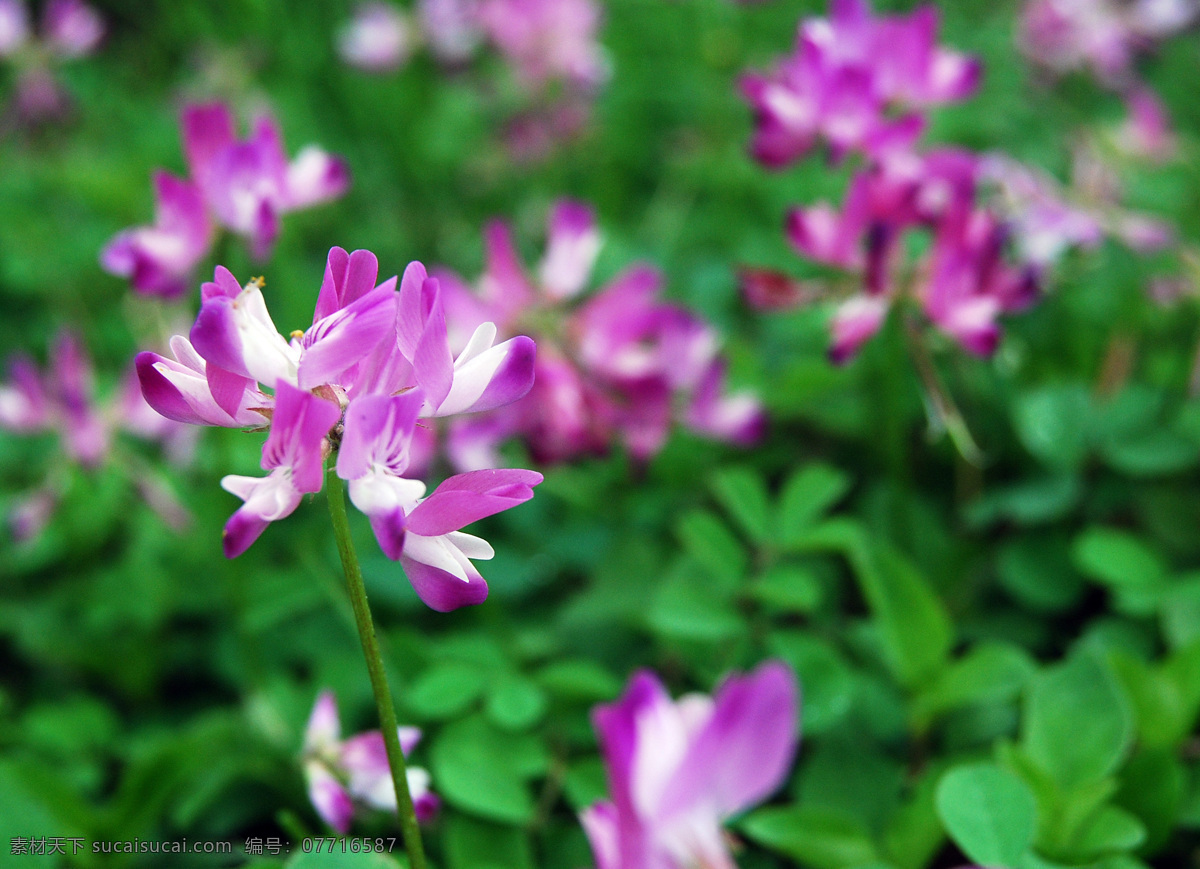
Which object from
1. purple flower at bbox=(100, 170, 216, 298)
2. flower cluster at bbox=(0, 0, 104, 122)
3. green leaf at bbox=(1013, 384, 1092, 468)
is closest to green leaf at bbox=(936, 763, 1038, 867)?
green leaf at bbox=(1013, 384, 1092, 468)

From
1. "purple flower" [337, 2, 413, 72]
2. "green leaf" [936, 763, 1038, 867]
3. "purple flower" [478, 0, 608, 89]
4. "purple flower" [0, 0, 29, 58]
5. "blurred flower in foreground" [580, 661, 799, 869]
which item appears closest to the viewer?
"blurred flower in foreground" [580, 661, 799, 869]

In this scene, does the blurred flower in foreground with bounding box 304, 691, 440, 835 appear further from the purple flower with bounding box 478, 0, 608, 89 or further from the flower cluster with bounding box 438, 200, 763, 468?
the purple flower with bounding box 478, 0, 608, 89

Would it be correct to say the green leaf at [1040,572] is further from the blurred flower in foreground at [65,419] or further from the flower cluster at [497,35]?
the flower cluster at [497,35]

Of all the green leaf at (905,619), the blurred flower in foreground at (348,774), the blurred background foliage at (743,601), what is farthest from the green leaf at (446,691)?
the green leaf at (905,619)

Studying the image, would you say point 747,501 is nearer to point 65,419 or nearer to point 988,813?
point 988,813

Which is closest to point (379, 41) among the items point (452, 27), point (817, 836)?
point (452, 27)

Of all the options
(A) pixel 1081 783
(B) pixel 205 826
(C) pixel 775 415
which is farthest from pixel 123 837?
(C) pixel 775 415
